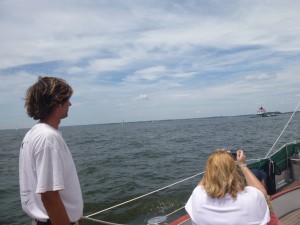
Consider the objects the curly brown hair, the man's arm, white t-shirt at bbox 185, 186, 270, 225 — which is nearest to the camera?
the man's arm

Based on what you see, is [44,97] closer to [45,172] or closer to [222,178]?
[45,172]

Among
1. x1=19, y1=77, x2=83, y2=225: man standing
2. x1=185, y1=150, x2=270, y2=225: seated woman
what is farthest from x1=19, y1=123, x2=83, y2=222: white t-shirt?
x1=185, y1=150, x2=270, y2=225: seated woman

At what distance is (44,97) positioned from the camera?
1959mm

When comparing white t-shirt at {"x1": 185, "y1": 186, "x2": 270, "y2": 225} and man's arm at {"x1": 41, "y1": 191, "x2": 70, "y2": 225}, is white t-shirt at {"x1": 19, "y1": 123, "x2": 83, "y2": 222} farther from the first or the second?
white t-shirt at {"x1": 185, "y1": 186, "x2": 270, "y2": 225}

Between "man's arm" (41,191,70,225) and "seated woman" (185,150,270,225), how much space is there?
1055mm

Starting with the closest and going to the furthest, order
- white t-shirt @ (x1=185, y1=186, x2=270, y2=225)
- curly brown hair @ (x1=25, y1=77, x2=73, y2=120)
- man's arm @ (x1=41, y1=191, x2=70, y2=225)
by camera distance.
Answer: man's arm @ (x1=41, y1=191, x2=70, y2=225) → curly brown hair @ (x1=25, y1=77, x2=73, y2=120) → white t-shirt @ (x1=185, y1=186, x2=270, y2=225)

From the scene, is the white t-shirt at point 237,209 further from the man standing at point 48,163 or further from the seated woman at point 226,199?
the man standing at point 48,163

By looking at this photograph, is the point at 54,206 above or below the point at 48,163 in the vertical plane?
below

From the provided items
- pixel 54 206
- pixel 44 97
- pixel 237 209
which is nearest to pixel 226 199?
pixel 237 209

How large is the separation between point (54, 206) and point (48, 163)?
0.83ft

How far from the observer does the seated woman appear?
2.19m

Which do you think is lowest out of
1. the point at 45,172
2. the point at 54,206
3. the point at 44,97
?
the point at 54,206

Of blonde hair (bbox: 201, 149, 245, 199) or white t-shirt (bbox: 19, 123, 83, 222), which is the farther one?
blonde hair (bbox: 201, 149, 245, 199)

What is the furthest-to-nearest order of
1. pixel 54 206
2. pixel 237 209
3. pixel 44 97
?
pixel 237 209, pixel 44 97, pixel 54 206
